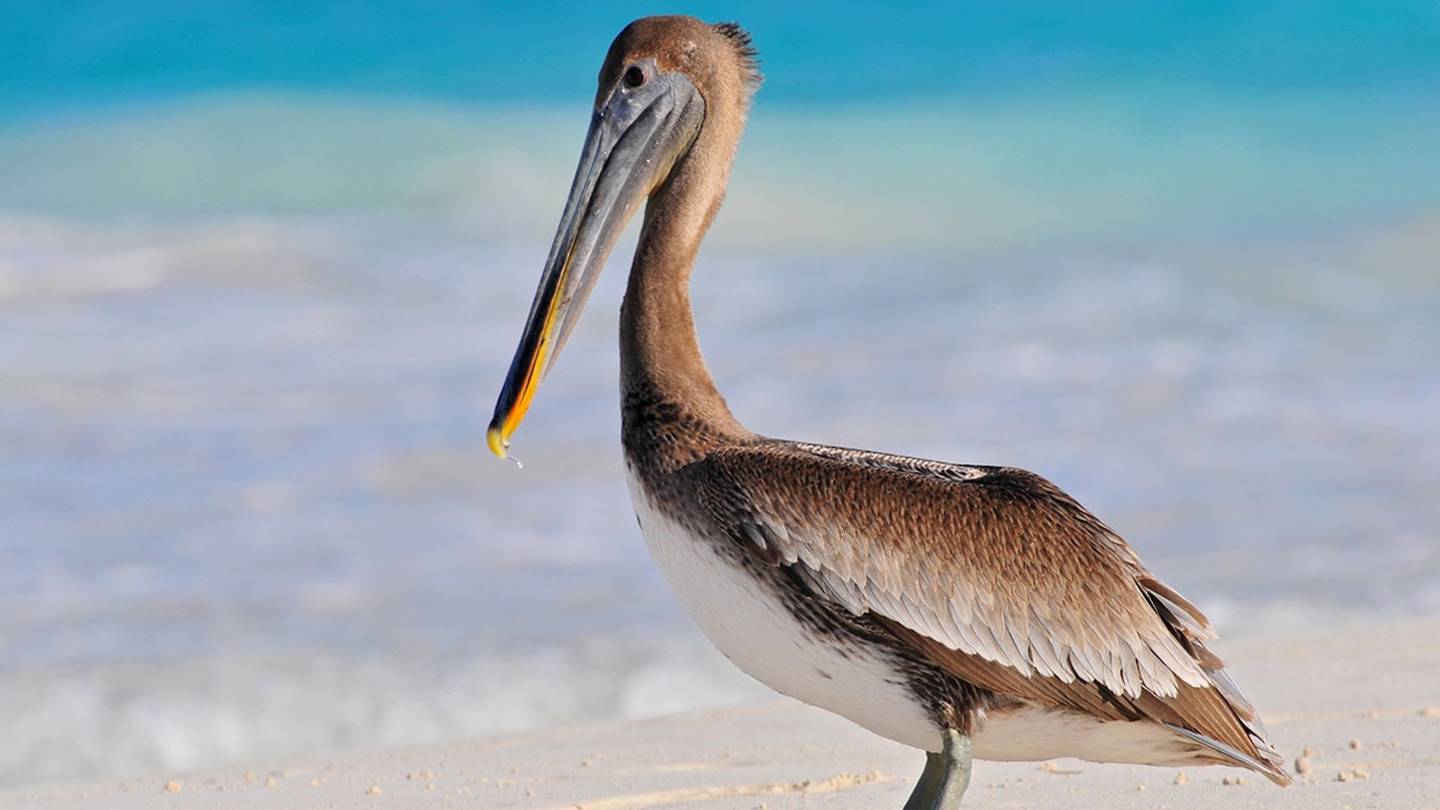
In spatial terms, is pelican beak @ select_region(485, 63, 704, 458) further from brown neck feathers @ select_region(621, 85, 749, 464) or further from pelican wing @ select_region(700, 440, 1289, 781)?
pelican wing @ select_region(700, 440, 1289, 781)

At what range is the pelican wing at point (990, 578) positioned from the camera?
13.4 ft

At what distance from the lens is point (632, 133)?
4.85 meters

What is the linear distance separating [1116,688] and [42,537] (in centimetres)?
831

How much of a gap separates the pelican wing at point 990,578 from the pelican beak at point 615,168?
824 mm

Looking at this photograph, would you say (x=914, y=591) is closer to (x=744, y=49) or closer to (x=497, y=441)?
(x=497, y=441)

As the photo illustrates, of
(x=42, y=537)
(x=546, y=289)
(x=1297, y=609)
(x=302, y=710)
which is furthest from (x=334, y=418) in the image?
(x=546, y=289)

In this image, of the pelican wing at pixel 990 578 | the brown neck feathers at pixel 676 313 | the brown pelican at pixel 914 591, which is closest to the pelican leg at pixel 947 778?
the brown pelican at pixel 914 591

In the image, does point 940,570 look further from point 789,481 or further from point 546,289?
point 546,289

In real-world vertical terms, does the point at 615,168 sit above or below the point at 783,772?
above

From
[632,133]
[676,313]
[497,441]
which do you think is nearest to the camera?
[497,441]

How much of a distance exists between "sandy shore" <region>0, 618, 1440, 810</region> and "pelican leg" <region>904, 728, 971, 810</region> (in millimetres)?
1095

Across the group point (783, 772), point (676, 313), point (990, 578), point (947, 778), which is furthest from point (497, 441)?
point (783, 772)

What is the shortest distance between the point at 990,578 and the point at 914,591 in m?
0.21

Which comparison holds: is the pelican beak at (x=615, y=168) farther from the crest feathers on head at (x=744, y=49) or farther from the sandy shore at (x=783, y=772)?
the sandy shore at (x=783, y=772)
